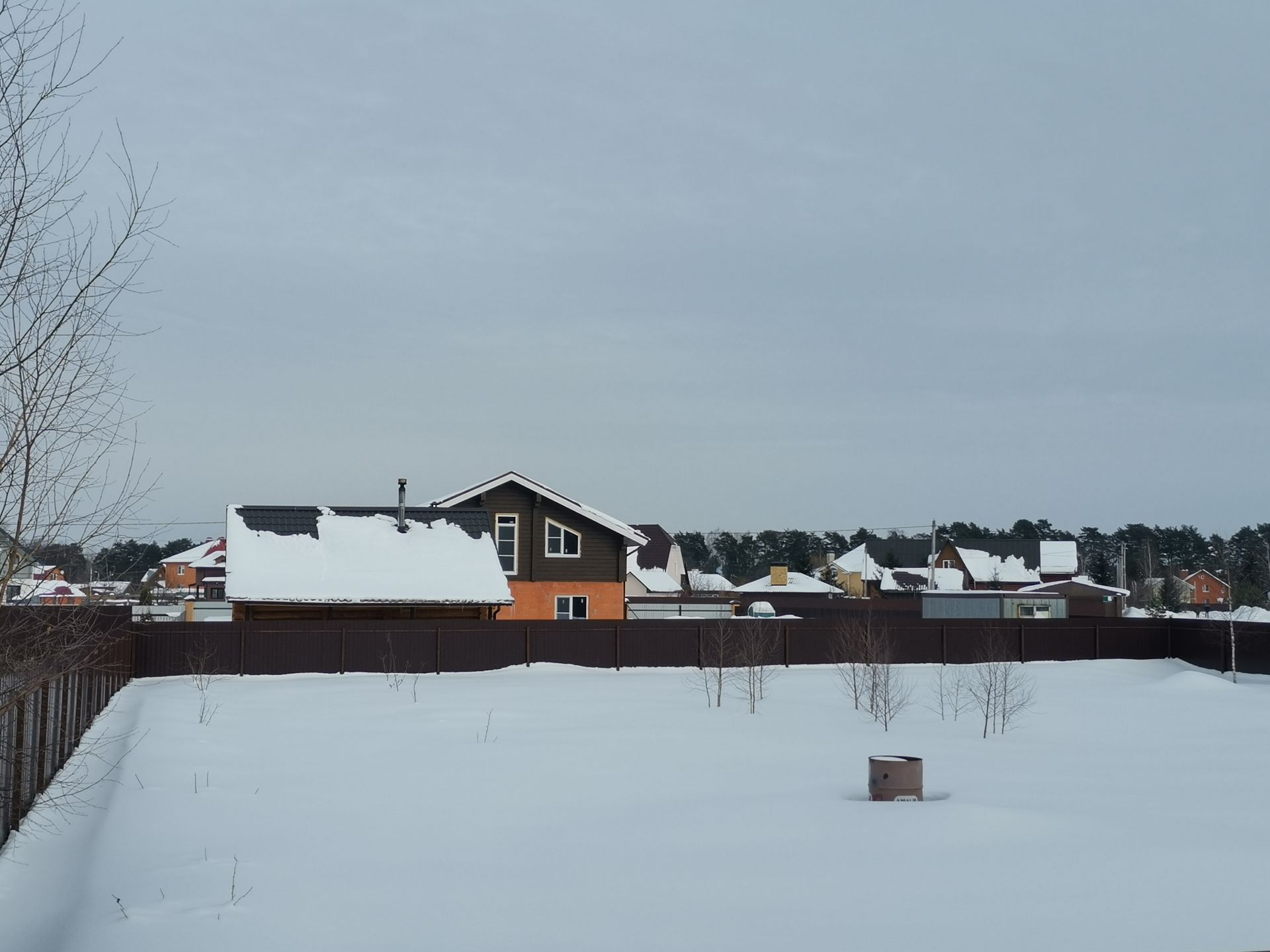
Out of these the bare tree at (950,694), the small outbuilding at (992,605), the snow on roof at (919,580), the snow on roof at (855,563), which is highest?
the snow on roof at (855,563)

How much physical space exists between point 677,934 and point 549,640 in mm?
22891

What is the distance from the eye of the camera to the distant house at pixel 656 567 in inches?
2842

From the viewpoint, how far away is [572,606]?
38.8 meters

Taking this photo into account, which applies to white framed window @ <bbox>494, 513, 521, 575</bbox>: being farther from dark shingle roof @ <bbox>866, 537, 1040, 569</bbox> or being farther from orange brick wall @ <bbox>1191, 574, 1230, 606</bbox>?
orange brick wall @ <bbox>1191, 574, 1230, 606</bbox>

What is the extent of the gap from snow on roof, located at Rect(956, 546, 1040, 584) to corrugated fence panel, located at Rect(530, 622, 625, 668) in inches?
2497

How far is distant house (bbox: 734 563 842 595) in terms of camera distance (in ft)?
268

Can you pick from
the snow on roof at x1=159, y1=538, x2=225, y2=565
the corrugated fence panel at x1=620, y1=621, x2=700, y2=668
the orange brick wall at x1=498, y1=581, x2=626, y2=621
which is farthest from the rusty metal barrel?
the snow on roof at x1=159, y1=538, x2=225, y2=565

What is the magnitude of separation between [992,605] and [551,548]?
16.9 m

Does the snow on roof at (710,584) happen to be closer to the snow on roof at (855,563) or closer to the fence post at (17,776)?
the snow on roof at (855,563)

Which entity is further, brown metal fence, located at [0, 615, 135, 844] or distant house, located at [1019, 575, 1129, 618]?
distant house, located at [1019, 575, 1129, 618]

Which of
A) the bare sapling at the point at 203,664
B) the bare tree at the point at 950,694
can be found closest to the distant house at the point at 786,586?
the bare tree at the point at 950,694

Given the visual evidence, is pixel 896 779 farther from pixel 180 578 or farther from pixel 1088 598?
pixel 180 578

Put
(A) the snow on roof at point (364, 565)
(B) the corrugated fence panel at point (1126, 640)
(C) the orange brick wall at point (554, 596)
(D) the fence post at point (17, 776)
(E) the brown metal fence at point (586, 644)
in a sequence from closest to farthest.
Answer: (D) the fence post at point (17, 776) < (E) the brown metal fence at point (586, 644) < (A) the snow on roof at point (364, 565) < (B) the corrugated fence panel at point (1126, 640) < (C) the orange brick wall at point (554, 596)

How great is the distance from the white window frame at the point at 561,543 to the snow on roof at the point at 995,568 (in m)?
56.9
